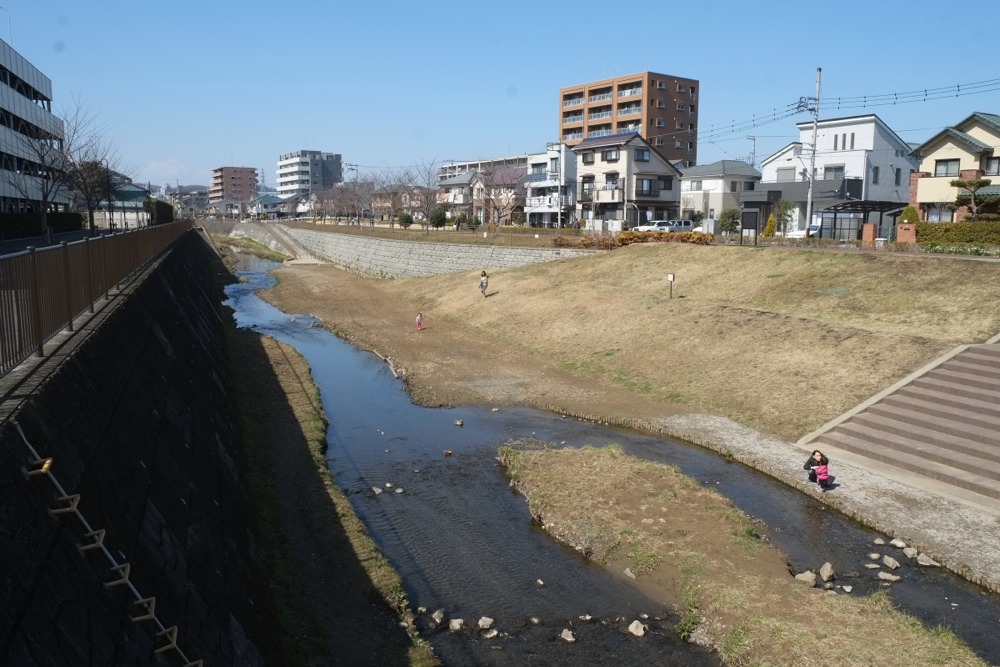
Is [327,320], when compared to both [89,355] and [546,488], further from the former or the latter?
[89,355]

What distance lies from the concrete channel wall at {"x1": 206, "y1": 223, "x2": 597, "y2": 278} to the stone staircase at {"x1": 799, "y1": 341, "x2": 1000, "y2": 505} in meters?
28.7

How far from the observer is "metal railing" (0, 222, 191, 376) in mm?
7492

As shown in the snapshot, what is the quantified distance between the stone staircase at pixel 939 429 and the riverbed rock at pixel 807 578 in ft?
17.3

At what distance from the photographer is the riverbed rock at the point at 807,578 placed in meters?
12.0

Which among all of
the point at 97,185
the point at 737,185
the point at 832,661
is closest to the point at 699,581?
the point at 832,661

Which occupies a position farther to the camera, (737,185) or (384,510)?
(737,185)

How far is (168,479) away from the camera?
8867mm

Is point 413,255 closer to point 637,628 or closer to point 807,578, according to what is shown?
point 807,578

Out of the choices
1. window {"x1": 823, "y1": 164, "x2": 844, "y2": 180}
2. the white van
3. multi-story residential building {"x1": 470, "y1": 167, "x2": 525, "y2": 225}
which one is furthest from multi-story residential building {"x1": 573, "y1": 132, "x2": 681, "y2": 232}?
window {"x1": 823, "y1": 164, "x2": 844, "y2": 180}

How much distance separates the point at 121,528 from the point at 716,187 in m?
69.8

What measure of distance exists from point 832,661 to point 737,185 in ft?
220

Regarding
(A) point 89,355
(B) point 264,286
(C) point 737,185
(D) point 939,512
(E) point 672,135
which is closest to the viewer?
(A) point 89,355

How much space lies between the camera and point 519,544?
14.0 m

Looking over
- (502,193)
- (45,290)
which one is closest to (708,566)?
(45,290)
